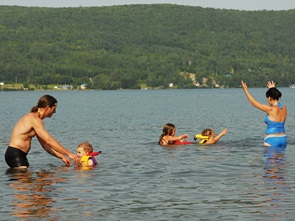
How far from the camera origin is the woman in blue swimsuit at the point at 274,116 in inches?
985

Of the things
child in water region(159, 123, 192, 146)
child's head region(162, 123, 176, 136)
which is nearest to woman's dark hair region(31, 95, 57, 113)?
child in water region(159, 123, 192, 146)

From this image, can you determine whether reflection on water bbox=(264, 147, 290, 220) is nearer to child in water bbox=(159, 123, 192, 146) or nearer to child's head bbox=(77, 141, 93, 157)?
child in water bbox=(159, 123, 192, 146)

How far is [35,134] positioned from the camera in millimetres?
21047

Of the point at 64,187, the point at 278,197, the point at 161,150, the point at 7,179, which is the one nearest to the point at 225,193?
the point at 278,197

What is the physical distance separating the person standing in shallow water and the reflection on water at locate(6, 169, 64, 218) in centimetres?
57

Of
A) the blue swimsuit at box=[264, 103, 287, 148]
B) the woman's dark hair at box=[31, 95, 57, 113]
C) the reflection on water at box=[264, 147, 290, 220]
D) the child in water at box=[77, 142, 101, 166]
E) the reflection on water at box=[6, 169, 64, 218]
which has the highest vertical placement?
the woman's dark hair at box=[31, 95, 57, 113]

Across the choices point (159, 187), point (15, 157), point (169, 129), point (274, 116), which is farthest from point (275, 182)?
point (169, 129)

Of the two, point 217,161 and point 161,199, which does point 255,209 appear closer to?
point 161,199

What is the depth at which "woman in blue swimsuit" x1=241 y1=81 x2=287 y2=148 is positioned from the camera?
Result: 2503 centimetres

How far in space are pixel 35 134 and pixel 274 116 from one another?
907 centimetres

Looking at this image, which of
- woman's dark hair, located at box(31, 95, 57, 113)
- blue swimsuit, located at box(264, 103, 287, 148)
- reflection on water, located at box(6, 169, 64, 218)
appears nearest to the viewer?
reflection on water, located at box(6, 169, 64, 218)

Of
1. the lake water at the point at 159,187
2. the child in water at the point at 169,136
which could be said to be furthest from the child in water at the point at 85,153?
the child in water at the point at 169,136

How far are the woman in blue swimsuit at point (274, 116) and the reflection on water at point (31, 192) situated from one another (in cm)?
792

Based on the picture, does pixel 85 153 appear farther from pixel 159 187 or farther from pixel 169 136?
pixel 169 136
